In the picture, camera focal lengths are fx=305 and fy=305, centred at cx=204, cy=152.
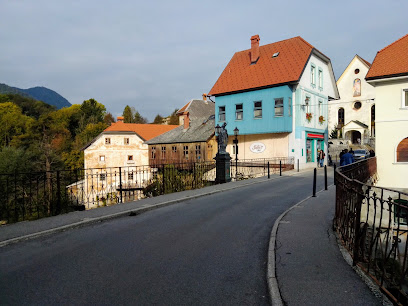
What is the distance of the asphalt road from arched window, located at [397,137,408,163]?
562 inches

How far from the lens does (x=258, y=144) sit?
94.1 ft

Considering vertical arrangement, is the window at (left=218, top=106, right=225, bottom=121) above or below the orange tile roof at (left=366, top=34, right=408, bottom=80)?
below

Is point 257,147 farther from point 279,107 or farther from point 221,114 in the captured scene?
point 221,114

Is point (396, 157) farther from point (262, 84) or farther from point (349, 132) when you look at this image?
point (349, 132)

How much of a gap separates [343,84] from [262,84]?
104 ft

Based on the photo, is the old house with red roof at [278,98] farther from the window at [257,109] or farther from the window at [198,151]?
the window at [198,151]

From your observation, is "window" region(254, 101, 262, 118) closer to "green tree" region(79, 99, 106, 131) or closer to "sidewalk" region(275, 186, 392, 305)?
"sidewalk" region(275, 186, 392, 305)

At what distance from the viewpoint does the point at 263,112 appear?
90.5 ft

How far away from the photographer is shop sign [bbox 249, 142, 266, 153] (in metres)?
28.4

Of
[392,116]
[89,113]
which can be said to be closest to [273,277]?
[392,116]

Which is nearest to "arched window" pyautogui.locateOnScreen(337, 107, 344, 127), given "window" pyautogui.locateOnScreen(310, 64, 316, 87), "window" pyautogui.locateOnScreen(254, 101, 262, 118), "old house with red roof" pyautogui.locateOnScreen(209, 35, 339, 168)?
"old house with red roof" pyautogui.locateOnScreen(209, 35, 339, 168)

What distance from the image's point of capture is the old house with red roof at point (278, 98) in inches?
1033

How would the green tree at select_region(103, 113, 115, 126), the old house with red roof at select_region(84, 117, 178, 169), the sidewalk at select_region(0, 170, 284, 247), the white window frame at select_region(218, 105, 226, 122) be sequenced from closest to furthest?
the sidewalk at select_region(0, 170, 284, 247)
the white window frame at select_region(218, 105, 226, 122)
the old house with red roof at select_region(84, 117, 178, 169)
the green tree at select_region(103, 113, 115, 126)

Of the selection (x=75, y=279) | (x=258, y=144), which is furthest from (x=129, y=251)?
(x=258, y=144)
